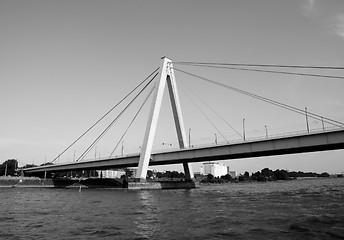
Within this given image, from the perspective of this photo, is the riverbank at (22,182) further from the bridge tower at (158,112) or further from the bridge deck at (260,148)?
the bridge tower at (158,112)

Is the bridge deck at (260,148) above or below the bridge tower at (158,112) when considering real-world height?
below

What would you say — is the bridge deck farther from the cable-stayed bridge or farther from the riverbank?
the riverbank

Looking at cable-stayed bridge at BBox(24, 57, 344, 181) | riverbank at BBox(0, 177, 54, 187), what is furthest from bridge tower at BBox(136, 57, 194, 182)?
riverbank at BBox(0, 177, 54, 187)

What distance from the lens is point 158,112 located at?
5734cm

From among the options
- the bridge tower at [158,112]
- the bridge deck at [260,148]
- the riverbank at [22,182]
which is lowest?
the riverbank at [22,182]

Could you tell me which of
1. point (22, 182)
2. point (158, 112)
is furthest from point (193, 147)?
point (22, 182)

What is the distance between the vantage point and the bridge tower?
56.4 meters

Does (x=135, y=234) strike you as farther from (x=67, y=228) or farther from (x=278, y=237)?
(x=278, y=237)

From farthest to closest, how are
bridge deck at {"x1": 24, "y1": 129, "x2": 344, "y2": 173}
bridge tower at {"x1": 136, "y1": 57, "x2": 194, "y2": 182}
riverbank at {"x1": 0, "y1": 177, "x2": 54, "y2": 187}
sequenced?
riverbank at {"x1": 0, "y1": 177, "x2": 54, "y2": 187}
bridge tower at {"x1": 136, "y1": 57, "x2": 194, "y2": 182}
bridge deck at {"x1": 24, "y1": 129, "x2": 344, "y2": 173}

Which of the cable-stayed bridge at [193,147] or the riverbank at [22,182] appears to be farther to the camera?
the riverbank at [22,182]

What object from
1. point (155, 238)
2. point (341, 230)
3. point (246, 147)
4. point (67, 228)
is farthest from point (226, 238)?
point (246, 147)

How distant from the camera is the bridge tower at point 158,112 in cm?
5638

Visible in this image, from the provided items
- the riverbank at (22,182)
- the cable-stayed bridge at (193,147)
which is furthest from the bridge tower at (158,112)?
the riverbank at (22,182)

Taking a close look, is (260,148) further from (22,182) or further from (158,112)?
(22,182)
